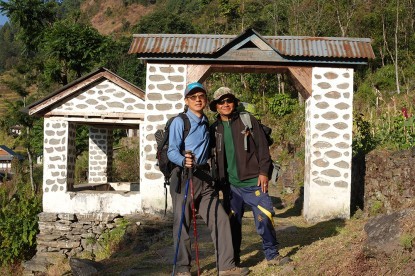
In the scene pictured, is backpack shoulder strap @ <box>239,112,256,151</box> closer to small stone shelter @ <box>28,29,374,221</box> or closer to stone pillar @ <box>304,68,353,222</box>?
small stone shelter @ <box>28,29,374,221</box>

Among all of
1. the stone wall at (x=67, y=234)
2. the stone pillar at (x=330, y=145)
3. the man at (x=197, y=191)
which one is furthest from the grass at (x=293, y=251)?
the stone wall at (x=67, y=234)

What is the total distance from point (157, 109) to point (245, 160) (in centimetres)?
501

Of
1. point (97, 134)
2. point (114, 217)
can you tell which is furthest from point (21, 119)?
point (114, 217)

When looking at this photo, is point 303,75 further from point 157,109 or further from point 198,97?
point 198,97

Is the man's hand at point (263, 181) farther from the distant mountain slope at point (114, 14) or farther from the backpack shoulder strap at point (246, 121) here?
the distant mountain slope at point (114, 14)

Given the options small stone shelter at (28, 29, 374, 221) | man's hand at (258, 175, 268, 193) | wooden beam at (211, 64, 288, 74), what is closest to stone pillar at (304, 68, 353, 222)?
small stone shelter at (28, 29, 374, 221)

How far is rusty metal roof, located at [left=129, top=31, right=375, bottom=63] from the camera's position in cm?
945

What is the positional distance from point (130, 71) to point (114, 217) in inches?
1228

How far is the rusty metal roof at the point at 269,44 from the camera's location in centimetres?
945

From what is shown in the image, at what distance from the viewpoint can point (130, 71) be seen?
4100cm

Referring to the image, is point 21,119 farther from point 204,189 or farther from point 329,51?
point 204,189

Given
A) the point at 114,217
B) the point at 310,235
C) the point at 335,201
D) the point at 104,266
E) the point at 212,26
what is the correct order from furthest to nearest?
the point at 212,26, the point at 114,217, the point at 335,201, the point at 310,235, the point at 104,266

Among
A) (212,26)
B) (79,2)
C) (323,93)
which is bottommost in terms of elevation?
(323,93)

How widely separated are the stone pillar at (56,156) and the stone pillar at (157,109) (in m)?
2.47
